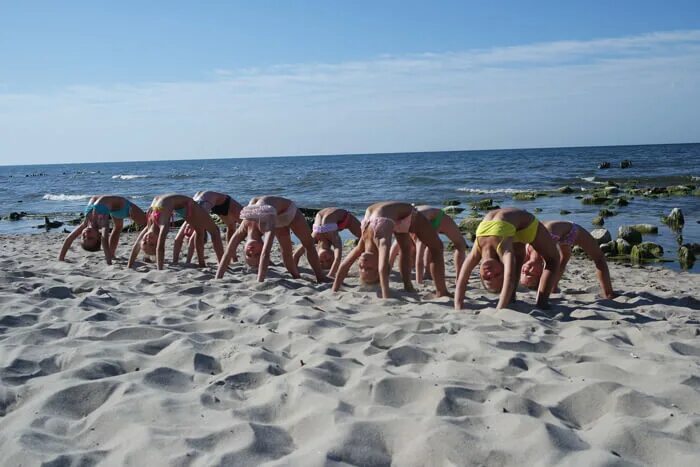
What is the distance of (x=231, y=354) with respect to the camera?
481 centimetres

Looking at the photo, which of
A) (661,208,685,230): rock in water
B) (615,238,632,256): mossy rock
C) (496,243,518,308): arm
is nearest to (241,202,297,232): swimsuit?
(496,243,518,308): arm

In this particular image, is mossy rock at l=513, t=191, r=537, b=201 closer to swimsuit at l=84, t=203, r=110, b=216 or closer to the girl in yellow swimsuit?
swimsuit at l=84, t=203, r=110, b=216

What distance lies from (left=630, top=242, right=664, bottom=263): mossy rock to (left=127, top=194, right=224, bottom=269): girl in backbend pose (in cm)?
767

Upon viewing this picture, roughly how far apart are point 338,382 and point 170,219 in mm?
6940

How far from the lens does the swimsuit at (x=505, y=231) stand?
6.87m

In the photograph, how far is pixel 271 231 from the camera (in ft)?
30.0

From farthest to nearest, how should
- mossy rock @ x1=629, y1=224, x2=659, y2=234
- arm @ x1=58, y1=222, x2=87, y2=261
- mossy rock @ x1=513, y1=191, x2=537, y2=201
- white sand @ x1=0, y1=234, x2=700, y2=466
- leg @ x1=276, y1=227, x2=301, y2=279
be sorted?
mossy rock @ x1=513, y1=191, x2=537, y2=201 < mossy rock @ x1=629, y1=224, x2=659, y2=234 < arm @ x1=58, y1=222, x2=87, y2=261 < leg @ x1=276, y1=227, x2=301, y2=279 < white sand @ x1=0, y1=234, x2=700, y2=466

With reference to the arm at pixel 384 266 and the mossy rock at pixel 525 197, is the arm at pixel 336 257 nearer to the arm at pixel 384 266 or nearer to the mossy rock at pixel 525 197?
the arm at pixel 384 266

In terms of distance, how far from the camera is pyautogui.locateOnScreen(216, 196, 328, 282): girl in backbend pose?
9070 mm

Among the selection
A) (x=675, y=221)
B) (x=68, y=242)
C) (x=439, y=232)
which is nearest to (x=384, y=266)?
(x=439, y=232)

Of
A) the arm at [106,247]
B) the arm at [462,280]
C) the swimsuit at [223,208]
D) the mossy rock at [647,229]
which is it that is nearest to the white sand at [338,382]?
the arm at [462,280]

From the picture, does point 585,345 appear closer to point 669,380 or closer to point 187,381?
point 669,380

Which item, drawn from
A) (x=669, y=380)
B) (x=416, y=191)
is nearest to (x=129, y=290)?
(x=669, y=380)

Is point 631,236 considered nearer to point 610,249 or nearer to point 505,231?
point 610,249
